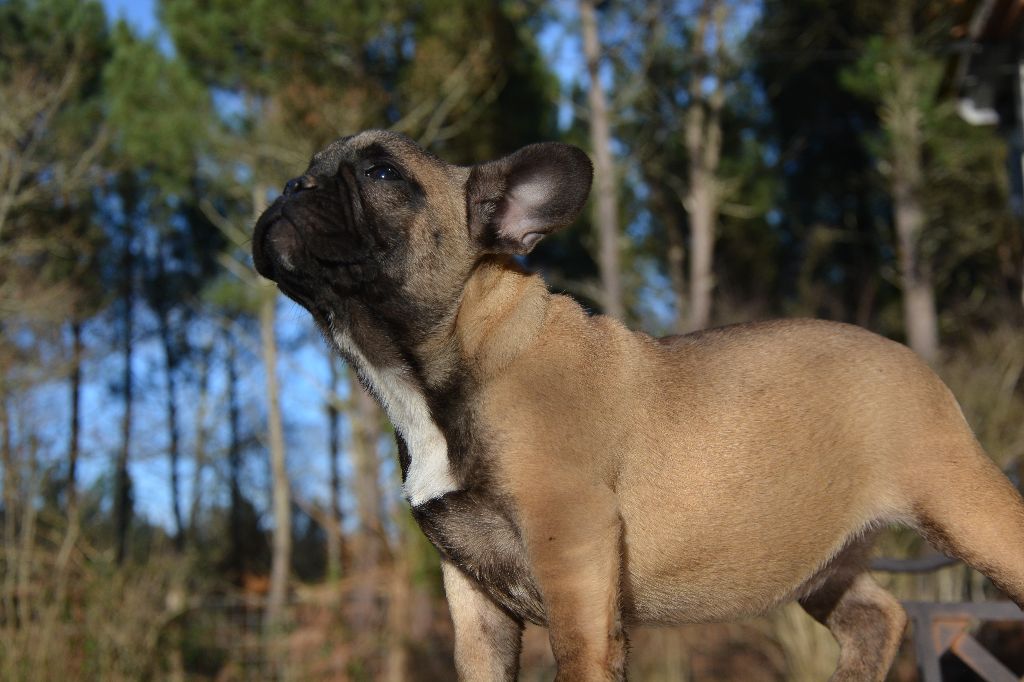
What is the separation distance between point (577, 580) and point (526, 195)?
4.28 feet

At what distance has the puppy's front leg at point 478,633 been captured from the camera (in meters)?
3.34

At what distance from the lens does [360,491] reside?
31.9 feet

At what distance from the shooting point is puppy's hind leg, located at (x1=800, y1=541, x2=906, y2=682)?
3.83 metres

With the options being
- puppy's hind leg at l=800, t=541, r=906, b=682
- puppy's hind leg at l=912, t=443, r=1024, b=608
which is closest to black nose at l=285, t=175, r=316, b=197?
puppy's hind leg at l=912, t=443, r=1024, b=608

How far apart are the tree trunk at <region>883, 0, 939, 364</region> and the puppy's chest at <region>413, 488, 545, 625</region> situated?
19269mm

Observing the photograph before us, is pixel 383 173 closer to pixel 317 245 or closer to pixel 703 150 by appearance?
pixel 317 245

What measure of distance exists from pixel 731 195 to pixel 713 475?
823 inches

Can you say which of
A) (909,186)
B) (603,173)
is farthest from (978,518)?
(909,186)

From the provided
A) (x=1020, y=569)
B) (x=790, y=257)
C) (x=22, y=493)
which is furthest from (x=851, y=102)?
(x=1020, y=569)

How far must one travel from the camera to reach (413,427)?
320cm

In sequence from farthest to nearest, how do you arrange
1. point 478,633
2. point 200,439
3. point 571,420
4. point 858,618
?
1. point 200,439
2. point 858,618
3. point 478,633
4. point 571,420

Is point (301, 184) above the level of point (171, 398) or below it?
below

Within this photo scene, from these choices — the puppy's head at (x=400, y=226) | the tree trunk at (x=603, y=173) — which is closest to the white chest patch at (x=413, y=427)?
the puppy's head at (x=400, y=226)

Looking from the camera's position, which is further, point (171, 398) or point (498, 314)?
point (171, 398)
